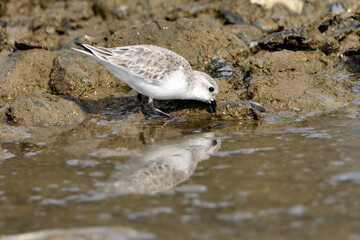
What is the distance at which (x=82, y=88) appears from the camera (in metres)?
9.34

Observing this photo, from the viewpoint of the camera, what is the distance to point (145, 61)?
26.6ft

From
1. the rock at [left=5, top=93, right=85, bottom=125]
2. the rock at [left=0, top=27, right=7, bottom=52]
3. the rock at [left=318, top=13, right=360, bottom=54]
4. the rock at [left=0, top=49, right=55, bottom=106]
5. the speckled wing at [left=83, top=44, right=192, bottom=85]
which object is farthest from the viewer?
the rock at [left=0, top=27, right=7, bottom=52]

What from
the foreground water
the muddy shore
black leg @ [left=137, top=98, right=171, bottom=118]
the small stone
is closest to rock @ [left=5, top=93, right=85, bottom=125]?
the muddy shore

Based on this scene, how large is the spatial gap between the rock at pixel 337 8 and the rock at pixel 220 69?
4325 mm

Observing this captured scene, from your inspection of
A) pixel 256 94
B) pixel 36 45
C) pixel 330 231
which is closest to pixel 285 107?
pixel 256 94

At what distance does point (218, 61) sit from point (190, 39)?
2.76 feet

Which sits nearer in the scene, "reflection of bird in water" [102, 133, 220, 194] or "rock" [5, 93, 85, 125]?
"reflection of bird in water" [102, 133, 220, 194]

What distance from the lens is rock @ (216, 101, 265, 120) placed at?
25.6ft

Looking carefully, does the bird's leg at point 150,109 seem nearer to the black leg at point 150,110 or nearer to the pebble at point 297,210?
the black leg at point 150,110

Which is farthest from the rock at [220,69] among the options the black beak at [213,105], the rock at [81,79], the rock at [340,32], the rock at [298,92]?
the rock at [340,32]

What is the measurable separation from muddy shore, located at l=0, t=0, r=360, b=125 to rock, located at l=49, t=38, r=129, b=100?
2cm

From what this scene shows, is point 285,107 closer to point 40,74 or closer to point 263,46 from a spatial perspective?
point 263,46

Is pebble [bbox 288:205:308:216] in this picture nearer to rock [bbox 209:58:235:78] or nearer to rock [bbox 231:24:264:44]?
rock [bbox 209:58:235:78]

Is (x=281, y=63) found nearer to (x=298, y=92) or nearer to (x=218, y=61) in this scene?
(x=298, y=92)
